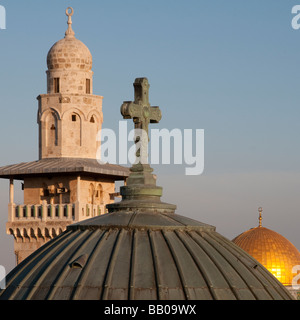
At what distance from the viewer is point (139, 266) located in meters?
16.9

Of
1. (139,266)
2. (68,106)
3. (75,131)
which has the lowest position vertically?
(139,266)

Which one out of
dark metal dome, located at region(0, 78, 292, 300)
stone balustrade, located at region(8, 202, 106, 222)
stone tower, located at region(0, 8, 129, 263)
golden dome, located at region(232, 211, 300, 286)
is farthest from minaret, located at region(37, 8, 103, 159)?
dark metal dome, located at region(0, 78, 292, 300)

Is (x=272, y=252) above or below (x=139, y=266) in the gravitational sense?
below

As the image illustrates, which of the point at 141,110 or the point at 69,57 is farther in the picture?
the point at 69,57

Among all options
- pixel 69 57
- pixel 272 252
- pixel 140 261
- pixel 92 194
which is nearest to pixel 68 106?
pixel 69 57

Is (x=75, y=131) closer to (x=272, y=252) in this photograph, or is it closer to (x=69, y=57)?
(x=69, y=57)

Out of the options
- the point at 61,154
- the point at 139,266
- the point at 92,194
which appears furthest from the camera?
the point at 92,194

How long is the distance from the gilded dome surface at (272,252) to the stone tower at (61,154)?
46.9 ft

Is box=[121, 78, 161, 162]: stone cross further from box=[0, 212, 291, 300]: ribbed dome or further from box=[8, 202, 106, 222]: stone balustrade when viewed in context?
box=[8, 202, 106, 222]: stone balustrade

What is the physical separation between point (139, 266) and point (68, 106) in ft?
142

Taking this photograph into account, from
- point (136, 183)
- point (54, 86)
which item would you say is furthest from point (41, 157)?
point (136, 183)

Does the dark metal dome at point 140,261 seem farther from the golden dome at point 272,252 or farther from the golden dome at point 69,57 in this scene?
the golden dome at point 272,252

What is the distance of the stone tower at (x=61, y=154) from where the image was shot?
2347 inches

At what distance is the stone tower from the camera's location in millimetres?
59625
